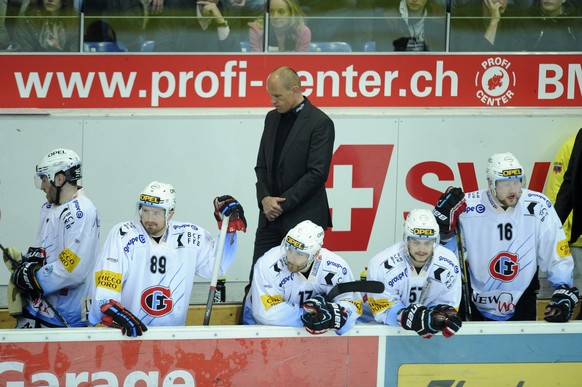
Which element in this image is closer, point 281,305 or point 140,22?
point 281,305

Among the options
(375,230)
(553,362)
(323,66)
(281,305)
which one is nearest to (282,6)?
(323,66)

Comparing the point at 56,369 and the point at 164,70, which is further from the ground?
the point at 164,70

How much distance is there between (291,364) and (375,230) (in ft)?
8.00

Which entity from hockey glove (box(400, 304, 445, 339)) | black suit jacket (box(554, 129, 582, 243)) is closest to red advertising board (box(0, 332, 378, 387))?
hockey glove (box(400, 304, 445, 339))

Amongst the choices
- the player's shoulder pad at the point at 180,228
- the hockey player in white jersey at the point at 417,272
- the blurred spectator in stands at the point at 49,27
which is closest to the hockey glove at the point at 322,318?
the hockey player in white jersey at the point at 417,272

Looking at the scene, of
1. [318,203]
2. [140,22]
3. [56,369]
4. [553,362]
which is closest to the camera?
[56,369]

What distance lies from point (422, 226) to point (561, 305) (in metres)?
0.71

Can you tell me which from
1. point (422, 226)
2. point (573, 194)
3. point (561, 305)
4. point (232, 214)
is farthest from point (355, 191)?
point (561, 305)

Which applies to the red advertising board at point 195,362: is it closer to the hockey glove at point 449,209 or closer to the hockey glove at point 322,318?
the hockey glove at point 322,318

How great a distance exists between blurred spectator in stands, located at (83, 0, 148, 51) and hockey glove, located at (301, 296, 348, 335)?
2.90 metres

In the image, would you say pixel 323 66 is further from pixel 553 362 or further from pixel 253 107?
pixel 553 362

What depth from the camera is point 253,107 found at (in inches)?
279

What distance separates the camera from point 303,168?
5.82 m

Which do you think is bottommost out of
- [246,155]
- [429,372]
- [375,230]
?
[429,372]
